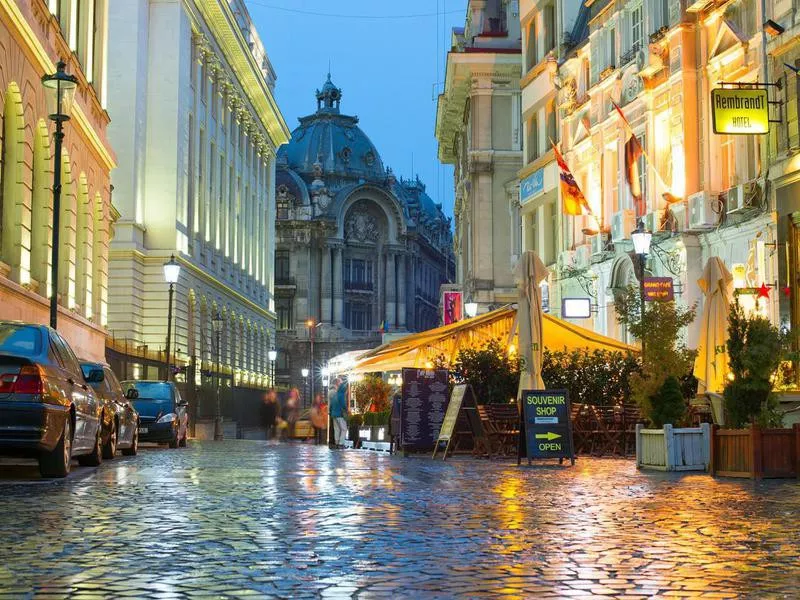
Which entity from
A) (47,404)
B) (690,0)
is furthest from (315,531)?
(690,0)

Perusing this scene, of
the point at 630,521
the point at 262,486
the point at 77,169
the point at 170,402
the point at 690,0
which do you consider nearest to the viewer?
the point at 630,521

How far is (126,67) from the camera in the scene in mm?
57938

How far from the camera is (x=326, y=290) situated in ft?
423

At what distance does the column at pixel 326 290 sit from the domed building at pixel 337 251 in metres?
0.10

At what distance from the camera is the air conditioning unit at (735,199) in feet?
99.9

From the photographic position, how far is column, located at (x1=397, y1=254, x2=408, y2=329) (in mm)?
135375

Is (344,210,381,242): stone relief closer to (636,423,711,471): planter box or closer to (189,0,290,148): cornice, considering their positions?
(189,0,290,148): cornice

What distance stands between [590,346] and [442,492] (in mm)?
13907

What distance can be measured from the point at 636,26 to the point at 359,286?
95521mm

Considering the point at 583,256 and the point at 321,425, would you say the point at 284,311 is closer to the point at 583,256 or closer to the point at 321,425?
the point at 321,425

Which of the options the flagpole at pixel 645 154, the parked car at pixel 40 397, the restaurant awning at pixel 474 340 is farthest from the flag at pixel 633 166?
the parked car at pixel 40 397

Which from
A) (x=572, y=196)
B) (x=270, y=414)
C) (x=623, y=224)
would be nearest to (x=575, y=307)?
(x=572, y=196)

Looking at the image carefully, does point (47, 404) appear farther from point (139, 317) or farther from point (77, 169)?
point (139, 317)

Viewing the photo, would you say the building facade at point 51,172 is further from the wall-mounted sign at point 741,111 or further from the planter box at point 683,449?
the wall-mounted sign at point 741,111
